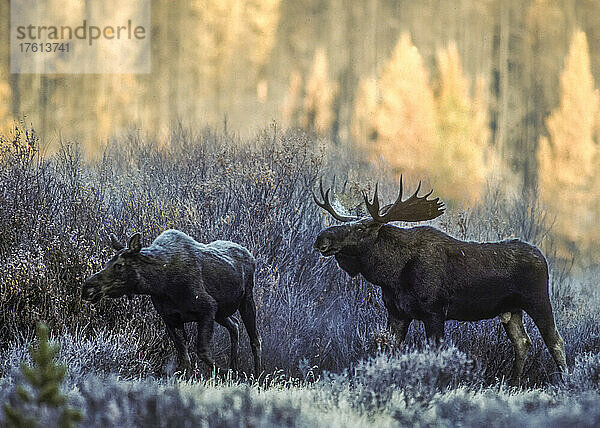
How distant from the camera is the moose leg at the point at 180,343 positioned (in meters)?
6.66

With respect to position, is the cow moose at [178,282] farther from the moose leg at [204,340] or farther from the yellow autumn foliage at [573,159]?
the yellow autumn foliage at [573,159]

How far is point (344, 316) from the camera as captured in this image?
357 inches

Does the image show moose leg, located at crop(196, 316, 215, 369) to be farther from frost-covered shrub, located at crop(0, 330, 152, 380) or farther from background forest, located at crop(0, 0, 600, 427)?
background forest, located at crop(0, 0, 600, 427)

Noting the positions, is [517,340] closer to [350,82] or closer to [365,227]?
[365,227]

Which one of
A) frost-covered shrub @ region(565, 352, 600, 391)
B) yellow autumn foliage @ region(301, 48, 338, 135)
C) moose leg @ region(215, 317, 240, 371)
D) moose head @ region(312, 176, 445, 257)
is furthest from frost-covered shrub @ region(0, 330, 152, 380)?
yellow autumn foliage @ region(301, 48, 338, 135)

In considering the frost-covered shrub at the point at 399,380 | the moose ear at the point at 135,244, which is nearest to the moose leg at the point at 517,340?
the frost-covered shrub at the point at 399,380

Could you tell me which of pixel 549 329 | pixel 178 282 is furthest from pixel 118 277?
pixel 549 329

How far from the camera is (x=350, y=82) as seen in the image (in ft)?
34.7

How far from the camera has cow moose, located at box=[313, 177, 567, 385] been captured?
22.2 feet

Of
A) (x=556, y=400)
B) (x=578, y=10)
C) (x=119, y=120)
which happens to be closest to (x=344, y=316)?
(x=556, y=400)

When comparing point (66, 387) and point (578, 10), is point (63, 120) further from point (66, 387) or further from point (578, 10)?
point (578, 10)

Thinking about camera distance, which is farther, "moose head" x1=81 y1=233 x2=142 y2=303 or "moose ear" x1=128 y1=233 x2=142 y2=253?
"moose ear" x1=128 y1=233 x2=142 y2=253

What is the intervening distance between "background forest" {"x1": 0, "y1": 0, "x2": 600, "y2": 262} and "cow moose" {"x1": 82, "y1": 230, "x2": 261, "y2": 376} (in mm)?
4004

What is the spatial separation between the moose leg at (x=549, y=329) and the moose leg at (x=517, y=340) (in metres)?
0.23
